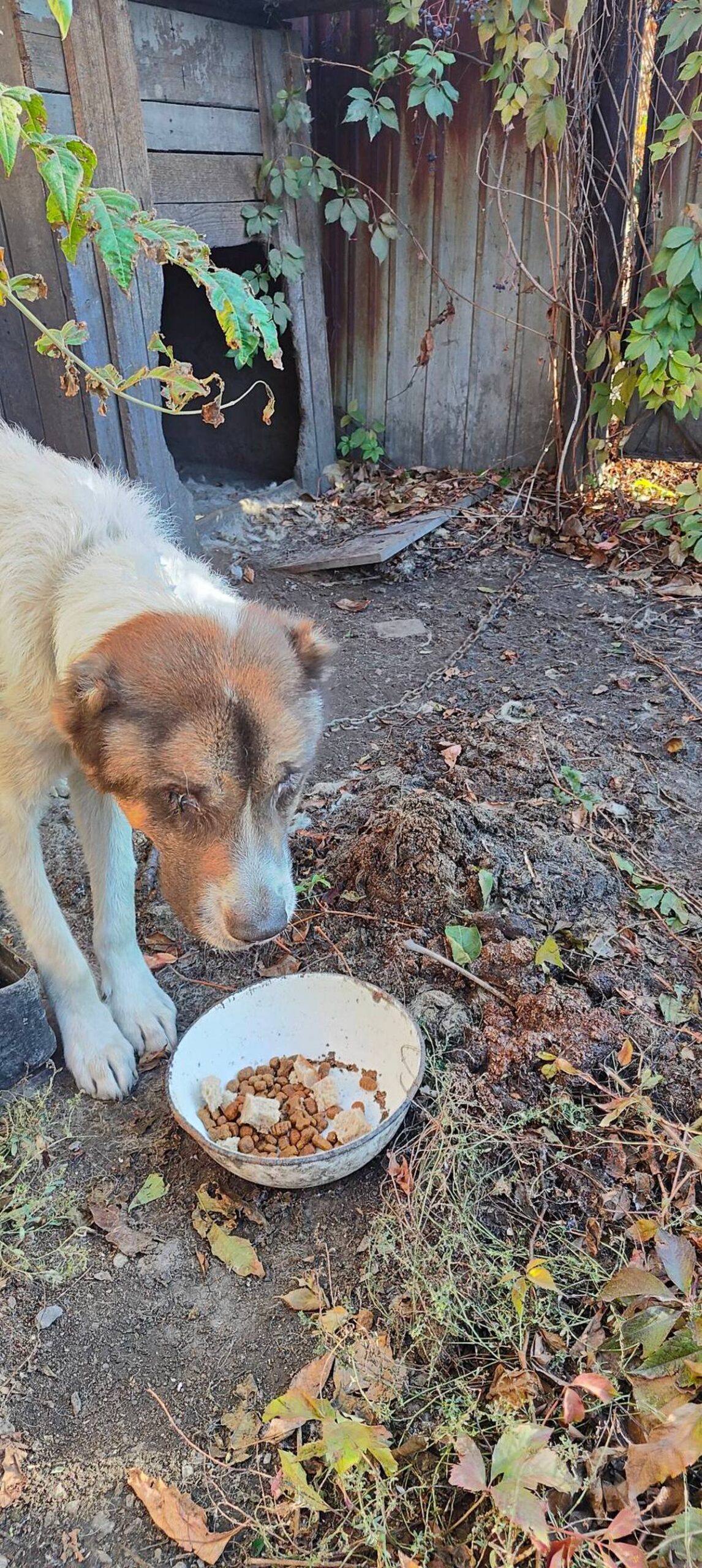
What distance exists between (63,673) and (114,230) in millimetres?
1023

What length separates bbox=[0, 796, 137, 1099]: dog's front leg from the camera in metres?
2.88

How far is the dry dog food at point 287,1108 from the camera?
100 inches

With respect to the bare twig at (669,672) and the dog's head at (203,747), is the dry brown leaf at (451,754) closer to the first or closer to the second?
the bare twig at (669,672)

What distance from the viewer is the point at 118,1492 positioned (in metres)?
1.97

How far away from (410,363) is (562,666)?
3.58m

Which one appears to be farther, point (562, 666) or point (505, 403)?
point (505, 403)

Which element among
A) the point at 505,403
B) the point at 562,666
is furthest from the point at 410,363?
the point at 562,666

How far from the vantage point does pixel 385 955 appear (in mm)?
3121

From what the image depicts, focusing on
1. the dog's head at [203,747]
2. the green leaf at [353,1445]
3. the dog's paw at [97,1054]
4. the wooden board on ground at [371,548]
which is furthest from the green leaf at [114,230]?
the wooden board on ground at [371,548]

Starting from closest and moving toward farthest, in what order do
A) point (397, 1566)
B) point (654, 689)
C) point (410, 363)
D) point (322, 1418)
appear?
point (397, 1566) → point (322, 1418) → point (654, 689) → point (410, 363)

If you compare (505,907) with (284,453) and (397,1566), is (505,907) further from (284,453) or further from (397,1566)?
(284,453)

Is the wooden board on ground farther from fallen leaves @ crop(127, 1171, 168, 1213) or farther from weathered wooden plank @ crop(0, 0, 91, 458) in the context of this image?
fallen leaves @ crop(127, 1171, 168, 1213)

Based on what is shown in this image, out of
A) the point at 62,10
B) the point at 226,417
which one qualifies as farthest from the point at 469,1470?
the point at 226,417

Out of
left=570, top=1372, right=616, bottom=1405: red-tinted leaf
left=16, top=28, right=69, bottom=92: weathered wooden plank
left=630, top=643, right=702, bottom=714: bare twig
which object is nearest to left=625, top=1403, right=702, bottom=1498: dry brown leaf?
left=570, top=1372, right=616, bottom=1405: red-tinted leaf
